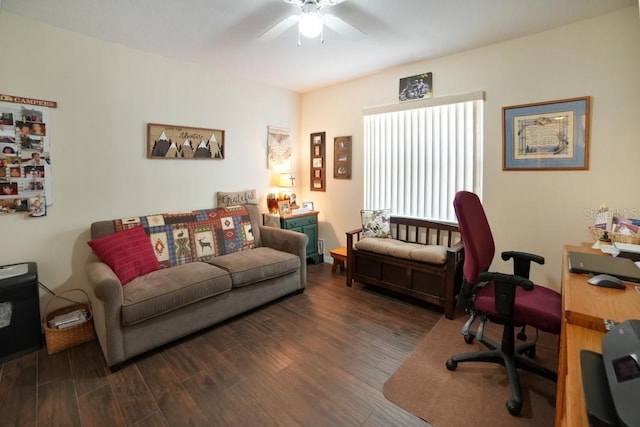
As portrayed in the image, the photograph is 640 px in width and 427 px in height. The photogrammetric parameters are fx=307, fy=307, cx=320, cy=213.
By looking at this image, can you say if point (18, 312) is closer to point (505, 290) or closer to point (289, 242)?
point (289, 242)

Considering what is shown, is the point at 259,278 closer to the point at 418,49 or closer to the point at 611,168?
the point at 418,49

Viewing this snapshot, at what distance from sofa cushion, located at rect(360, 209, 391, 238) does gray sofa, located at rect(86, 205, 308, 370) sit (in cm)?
84

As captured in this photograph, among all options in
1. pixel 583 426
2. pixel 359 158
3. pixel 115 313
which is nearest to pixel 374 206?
pixel 359 158

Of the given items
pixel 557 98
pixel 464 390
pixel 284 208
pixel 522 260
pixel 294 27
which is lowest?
pixel 464 390

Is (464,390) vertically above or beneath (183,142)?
beneath

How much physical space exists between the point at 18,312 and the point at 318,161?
3.40 metres

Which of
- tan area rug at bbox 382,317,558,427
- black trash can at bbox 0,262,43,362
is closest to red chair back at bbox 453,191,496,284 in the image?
tan area rug at bbox 382,317,558,427

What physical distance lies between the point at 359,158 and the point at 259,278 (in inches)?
81.0

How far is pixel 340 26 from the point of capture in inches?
85.7

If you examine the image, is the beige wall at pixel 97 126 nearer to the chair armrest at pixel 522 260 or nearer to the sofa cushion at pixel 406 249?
the sofa cushion at pixel 406 249

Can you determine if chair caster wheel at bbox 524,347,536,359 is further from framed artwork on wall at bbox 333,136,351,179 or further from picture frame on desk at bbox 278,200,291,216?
picture frame on desk at bbox 278,200,291,216

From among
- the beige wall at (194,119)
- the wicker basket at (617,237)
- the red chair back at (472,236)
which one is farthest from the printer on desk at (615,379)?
the beige wall at (194,119)

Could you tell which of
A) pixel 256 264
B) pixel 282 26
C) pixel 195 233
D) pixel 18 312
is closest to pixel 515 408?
pixel 256 264

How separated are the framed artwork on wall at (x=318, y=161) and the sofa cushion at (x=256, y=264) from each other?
1480 millimetres
